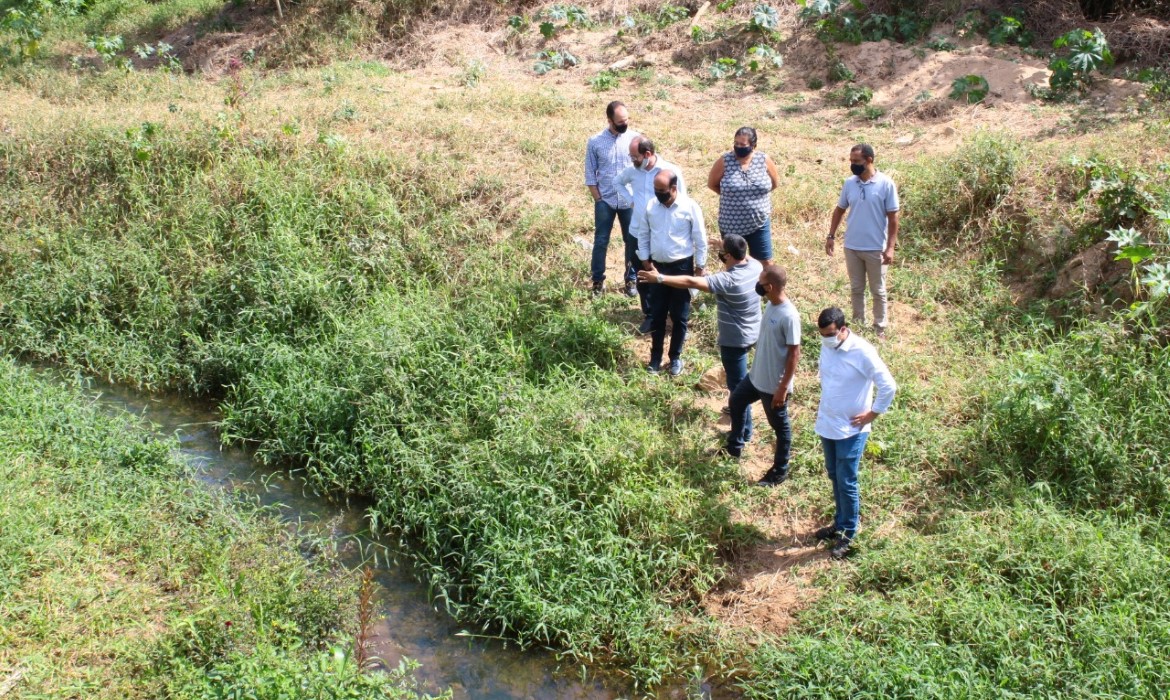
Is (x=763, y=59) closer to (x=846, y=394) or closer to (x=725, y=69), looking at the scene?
(x=725, y=69)

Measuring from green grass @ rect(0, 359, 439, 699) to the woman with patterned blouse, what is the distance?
383cm

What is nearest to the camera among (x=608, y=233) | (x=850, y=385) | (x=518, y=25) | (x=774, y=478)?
(x=850, y=385)

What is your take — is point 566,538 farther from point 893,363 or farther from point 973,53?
point 973,53

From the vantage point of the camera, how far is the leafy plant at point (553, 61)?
546 inches

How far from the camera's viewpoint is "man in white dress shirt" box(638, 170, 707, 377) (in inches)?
279

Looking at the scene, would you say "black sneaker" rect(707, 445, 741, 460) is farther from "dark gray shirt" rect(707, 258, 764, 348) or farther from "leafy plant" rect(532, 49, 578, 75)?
"leafy plant" rect(532, 49, 578, 75)

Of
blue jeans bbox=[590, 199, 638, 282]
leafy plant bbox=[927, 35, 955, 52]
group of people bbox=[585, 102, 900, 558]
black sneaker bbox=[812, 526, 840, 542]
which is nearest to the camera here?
group of people bbox=[585, 102, 900, 558]

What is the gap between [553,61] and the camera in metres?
14.0

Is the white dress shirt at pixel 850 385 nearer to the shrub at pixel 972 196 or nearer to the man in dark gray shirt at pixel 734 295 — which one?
the man in dark gray shirt at pixel 734 295

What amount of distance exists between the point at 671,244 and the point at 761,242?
90 centimetres

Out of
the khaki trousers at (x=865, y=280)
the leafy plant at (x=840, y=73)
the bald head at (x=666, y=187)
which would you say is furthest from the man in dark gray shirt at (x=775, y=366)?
the leafy plant at (x=840, y=73)

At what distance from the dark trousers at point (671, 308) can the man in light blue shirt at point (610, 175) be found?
0.76 m

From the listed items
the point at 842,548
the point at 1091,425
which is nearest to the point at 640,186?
the point at 842,548

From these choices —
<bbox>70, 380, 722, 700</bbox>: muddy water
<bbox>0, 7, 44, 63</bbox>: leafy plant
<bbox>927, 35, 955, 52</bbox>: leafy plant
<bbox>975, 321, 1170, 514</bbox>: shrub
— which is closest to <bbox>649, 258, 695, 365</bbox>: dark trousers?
<bbox>975, 321, 1170, 514</bbox>: shrub
